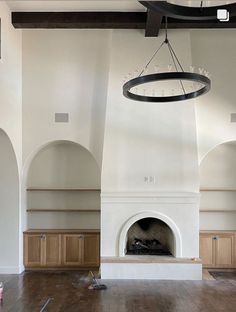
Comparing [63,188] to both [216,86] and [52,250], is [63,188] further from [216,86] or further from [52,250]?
[216,86]

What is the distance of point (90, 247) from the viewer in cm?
813

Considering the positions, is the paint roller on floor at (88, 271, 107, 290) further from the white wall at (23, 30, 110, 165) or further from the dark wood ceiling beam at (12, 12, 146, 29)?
the dark wood ceiling beam at (12, 12, 146, 29)

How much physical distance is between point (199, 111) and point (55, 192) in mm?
3641

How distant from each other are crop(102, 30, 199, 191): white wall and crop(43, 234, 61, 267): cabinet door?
65.6 inches

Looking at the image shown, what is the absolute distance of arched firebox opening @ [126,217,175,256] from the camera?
8.02m

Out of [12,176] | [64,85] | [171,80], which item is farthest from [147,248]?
[64,85]

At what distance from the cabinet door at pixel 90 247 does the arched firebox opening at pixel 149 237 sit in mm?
669

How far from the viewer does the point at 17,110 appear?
7703 mm

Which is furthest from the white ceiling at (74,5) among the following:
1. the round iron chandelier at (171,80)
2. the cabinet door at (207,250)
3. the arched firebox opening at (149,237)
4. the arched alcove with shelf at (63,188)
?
the cabinet door at (207,250)

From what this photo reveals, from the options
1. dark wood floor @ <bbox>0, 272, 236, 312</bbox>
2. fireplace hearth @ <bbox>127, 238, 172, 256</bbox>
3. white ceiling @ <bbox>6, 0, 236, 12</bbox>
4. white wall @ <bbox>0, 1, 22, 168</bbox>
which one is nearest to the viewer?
dark wood floor @ <bbox>0, 272, 236, 312</bbox>

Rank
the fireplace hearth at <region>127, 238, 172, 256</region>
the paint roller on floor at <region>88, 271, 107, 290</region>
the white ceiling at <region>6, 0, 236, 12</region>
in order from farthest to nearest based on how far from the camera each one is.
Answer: the fireplace hearth at <region>127, 238, 172, 256</region>, the white ceiling at <region>6, 0, 236, 12</region>, the paint roller on floor at <region>88, 271, 107, 290</region>

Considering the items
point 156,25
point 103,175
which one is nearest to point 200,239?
point 103,175

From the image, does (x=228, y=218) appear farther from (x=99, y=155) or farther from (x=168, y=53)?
(x=168, y=53)

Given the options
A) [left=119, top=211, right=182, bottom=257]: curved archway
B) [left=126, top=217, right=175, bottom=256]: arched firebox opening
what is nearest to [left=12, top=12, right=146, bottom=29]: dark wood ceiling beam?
[left=119, top=211, right=182, bottom=257]: curved archway
